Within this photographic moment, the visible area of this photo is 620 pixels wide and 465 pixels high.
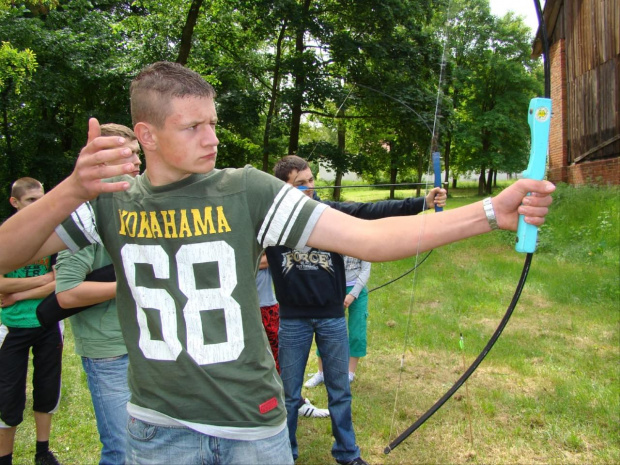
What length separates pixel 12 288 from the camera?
10.0 feet

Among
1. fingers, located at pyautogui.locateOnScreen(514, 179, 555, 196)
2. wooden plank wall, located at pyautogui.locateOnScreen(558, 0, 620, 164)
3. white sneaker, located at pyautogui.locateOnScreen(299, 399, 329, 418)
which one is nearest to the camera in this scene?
fingers, located at pyautogui.locateOnScreen(514, 179, 555, 196)

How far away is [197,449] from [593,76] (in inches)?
434

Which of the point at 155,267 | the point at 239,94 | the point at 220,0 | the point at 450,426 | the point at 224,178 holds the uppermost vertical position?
the point at 220,0

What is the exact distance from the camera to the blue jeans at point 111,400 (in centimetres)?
243

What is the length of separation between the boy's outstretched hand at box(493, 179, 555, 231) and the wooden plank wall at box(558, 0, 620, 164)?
8.63m

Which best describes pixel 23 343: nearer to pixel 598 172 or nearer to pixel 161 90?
pixel 161 90

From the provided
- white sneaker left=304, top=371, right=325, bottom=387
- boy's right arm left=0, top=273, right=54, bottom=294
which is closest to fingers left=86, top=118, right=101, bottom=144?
boy's right arm left=0, top=273, right=54, bottom=294

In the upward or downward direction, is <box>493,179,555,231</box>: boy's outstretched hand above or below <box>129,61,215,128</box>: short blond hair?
below

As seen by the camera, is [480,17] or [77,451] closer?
[480,17]

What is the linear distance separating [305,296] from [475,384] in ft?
7.59

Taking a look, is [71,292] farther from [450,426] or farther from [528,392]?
[528,392]

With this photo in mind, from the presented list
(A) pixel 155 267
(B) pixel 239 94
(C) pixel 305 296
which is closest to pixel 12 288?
(C) pixel 305 296

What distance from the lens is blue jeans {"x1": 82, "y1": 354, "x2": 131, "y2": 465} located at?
7.96 feet

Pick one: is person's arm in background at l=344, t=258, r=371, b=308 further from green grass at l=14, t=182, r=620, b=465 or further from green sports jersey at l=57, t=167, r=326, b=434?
green sports jersey at l=57, t=167, r=326, b=434
